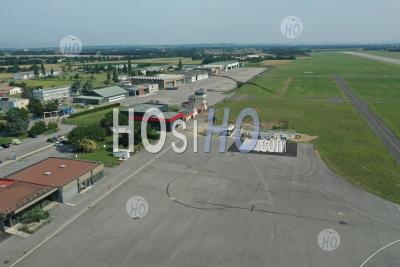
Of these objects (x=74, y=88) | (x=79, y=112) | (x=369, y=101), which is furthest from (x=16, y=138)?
(x=369, y=101)

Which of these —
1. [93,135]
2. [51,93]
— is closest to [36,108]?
[51,93]

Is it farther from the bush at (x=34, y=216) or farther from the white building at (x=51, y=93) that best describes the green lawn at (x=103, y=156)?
the white building at (x=51, y=93)

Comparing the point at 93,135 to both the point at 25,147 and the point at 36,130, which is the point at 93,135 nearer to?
the point at 25,147

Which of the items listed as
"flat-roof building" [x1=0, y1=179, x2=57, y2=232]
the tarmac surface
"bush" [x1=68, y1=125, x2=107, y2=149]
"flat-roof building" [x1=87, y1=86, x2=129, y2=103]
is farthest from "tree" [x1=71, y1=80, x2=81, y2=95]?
"flat-roof building" [x1=0, y1=179, x2=57, y2=232]

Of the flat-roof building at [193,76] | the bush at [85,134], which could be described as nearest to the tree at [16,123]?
the bush at [85,134]

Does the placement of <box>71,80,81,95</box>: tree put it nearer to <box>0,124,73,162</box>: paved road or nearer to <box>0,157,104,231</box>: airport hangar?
<box>0,124,73,162</box>: paved road

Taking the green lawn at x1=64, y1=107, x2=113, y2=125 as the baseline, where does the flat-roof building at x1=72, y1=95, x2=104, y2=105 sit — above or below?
above
